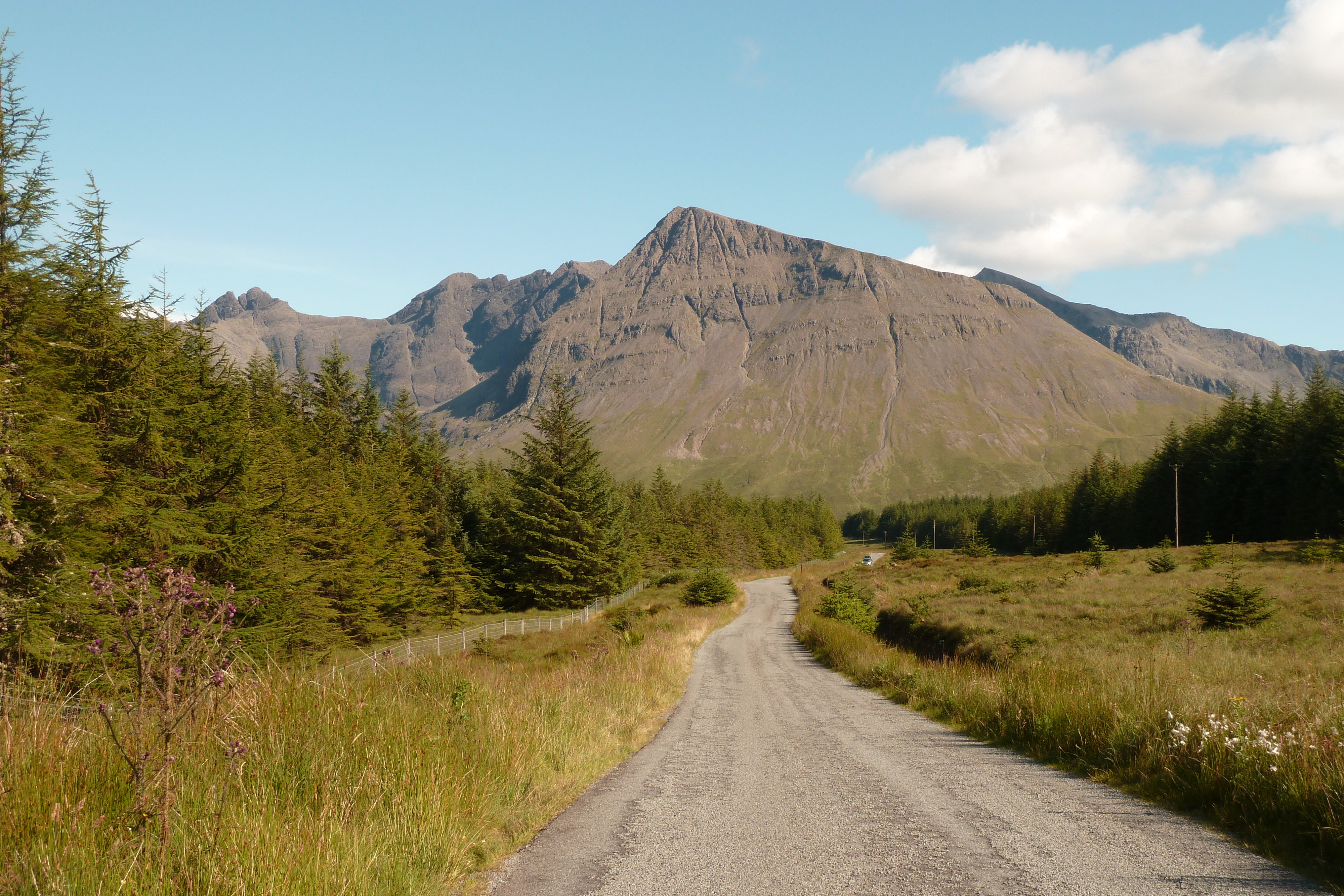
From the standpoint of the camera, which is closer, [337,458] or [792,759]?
[792,759]

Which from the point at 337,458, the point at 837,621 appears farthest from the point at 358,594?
the point at 837,621

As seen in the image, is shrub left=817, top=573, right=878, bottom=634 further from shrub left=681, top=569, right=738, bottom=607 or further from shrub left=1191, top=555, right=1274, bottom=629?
shrub left=1191, top=555, right=1274, bottom=629

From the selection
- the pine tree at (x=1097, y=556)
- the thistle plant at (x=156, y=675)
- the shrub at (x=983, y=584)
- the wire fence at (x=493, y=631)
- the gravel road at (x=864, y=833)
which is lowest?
the wire fence at (x=493, y=631)

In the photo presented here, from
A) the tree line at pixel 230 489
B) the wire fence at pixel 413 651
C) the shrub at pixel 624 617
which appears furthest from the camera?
the shrub at pixel 624 617

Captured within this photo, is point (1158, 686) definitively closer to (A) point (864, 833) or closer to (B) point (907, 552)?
(A) point (864, 833)

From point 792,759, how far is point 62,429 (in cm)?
1749

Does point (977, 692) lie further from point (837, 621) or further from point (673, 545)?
point (673, 545)

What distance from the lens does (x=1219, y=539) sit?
6588 cm

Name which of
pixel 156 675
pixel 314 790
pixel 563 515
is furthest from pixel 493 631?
pixel 156 675

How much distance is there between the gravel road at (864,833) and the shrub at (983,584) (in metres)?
28.9

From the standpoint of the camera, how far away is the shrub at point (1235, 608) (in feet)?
68.0

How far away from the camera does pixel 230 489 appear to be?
73.8 ft

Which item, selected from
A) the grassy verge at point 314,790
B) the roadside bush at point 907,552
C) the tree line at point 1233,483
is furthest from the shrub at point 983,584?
the grassy verge at point 314,790

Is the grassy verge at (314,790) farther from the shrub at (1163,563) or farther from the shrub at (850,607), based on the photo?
the shrub at (1163,563)
